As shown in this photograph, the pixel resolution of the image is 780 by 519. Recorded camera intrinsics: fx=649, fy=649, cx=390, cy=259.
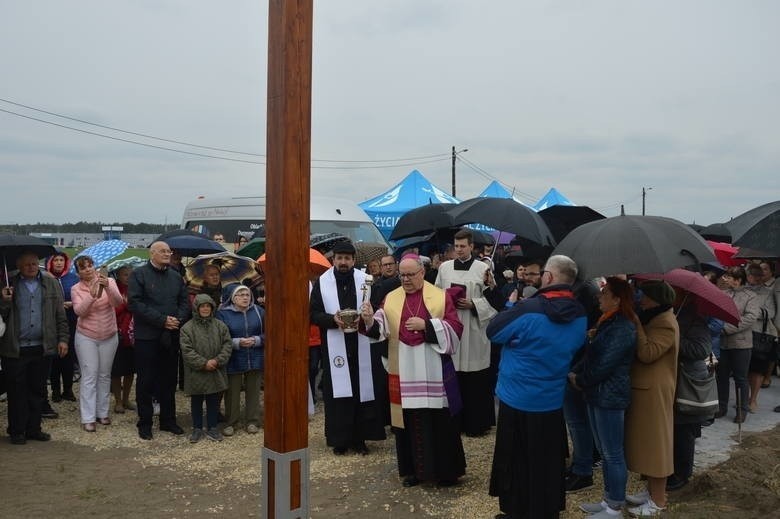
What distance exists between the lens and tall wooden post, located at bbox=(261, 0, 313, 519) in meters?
2.83

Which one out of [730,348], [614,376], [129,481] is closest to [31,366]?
[129,481]

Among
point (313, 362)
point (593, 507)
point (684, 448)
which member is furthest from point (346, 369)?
point (684, 448)

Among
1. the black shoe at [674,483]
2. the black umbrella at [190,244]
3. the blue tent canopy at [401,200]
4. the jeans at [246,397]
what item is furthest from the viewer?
the blue tent canopy at [401,200]

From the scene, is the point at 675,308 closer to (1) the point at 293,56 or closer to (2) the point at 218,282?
(1) the point at 293,56

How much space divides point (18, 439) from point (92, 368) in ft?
2.93

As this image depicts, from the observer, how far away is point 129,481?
17.3 feet

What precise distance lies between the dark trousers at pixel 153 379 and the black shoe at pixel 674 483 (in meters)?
4.64

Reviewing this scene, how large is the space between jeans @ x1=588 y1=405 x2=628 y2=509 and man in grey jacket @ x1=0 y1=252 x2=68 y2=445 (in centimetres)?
506

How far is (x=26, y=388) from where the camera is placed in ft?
20.2

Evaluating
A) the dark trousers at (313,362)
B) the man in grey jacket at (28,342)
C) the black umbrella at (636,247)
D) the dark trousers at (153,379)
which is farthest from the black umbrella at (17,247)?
the black umbrella at (636,247)

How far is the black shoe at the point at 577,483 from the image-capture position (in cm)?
491

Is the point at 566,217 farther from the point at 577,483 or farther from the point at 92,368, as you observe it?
the point at 92,368

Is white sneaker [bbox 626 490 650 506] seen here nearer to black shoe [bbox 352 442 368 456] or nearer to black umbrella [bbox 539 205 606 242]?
black shoe [bbox 352 442 368 456]

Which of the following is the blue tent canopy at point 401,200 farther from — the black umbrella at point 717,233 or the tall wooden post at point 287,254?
the tall wooden post at point 287,254
